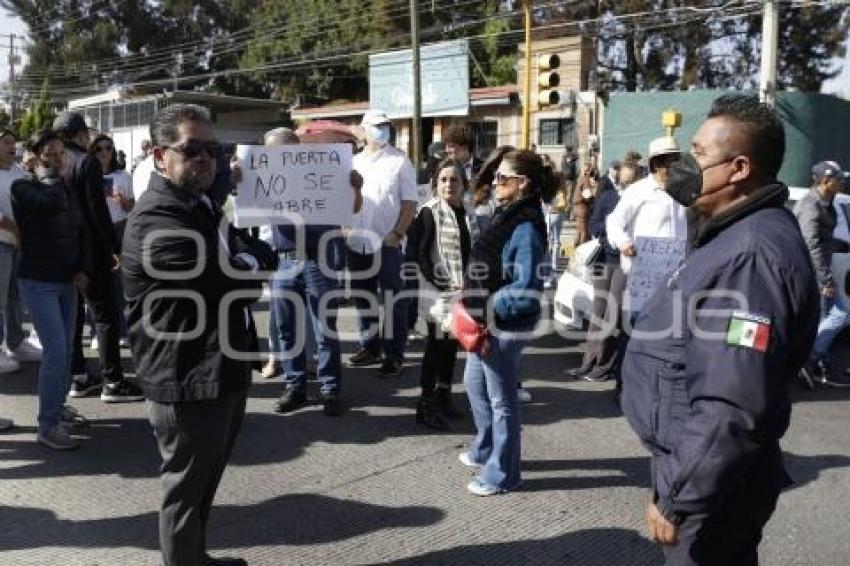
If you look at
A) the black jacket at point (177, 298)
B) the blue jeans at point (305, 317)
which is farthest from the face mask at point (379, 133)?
the black jacket at point (177, 298)

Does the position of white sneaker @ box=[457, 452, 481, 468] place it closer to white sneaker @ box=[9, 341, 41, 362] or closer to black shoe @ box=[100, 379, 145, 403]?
black shoe @ box=[100, 379, 145, 403]

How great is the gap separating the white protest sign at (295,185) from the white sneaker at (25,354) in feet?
9.55

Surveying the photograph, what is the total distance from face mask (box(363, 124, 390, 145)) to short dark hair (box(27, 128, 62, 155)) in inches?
90.2

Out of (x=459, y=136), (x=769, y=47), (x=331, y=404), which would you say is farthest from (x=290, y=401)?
(x=769, y=47)

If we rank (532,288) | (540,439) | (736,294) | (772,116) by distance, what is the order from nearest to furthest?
(736,294) < (772,116) < (532,288) < (540,439)

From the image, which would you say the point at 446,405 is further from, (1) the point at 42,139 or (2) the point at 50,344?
(1) the point at 42,139

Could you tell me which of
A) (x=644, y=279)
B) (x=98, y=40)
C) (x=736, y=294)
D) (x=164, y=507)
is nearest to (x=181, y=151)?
(x=164, y=507)

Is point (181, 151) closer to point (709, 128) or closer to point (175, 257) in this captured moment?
point (175, 257)

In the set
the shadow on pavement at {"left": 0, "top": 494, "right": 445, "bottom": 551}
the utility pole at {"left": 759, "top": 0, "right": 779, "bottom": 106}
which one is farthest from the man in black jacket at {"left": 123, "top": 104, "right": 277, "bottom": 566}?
the utility pole at {"left": 759, "top": 0, "right": 779, "bottom": 106}

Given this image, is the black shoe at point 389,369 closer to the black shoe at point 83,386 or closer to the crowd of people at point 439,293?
the crowd of people at point 439,293

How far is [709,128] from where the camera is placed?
2377mm

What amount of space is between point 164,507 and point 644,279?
3840 mm

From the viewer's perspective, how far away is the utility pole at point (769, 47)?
61.8ft

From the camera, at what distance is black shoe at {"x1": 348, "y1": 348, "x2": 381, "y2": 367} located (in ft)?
23.4
